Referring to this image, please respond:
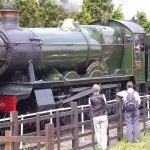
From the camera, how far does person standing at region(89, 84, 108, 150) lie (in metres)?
9.68

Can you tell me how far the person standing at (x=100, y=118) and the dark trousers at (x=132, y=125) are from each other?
98 cm

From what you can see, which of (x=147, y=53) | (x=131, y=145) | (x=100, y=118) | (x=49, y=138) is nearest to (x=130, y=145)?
(x=131, y=145)

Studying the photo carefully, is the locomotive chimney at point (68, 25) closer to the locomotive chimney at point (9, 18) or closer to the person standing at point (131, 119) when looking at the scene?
the locomotive chimney at point (9, 18)

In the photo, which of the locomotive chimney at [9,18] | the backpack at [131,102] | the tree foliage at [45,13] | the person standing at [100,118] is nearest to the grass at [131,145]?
the person standing at [100,118]

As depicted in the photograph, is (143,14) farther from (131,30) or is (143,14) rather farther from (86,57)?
(86,57)

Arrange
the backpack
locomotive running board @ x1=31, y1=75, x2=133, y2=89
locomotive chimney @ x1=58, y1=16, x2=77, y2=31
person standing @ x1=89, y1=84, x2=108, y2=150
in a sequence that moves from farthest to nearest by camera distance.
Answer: locomotive chimney @ x1=58, y1=16, x2=77, y2=31, locomotive running board @ x1=31, y1=75, x2=133, y2=89, the backpack, person standing @ x1=89, y1=84, x2=108, y2=150

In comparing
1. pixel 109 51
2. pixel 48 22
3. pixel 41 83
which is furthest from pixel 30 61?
pixel 48 22

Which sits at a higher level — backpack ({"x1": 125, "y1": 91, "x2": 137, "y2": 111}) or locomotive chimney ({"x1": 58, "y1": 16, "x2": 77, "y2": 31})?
locomotive chimney ({"x1": 58, "y1": 16, "x2": 77, "y2": 31})

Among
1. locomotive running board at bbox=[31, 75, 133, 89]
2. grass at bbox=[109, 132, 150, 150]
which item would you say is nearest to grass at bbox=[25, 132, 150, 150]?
grass at bbox=[109, 132, 150, 150]

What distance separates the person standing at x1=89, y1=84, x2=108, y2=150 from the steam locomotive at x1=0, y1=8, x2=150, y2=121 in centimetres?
166

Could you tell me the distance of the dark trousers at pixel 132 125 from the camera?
10523 mm

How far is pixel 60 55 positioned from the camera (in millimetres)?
12359

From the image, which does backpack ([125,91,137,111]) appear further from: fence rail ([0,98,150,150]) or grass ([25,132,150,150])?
grass ([25,132,150,150])

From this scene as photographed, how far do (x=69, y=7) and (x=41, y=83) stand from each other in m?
6.03
